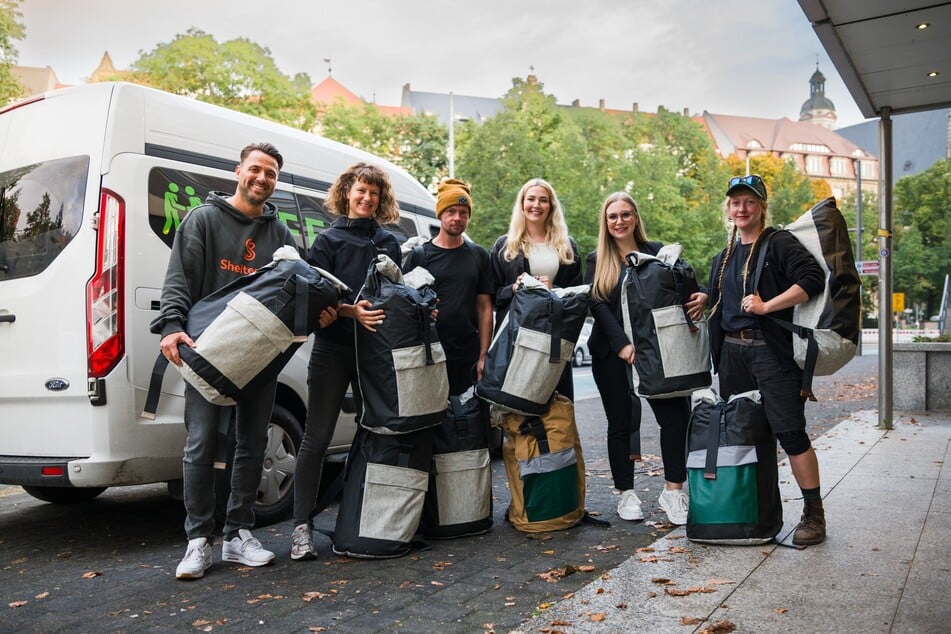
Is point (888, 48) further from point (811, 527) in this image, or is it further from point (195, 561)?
point (195, 561)

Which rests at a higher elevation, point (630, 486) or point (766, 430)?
point (766, 430)

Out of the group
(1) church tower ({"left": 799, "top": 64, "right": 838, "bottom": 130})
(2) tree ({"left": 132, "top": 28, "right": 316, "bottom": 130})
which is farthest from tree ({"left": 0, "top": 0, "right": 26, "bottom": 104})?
(1) church tower ({"left": 799, "top": 64, "right": 838, "bottom": 130})

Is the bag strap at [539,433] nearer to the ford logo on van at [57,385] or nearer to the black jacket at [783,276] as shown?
the black jacket at [783,276]

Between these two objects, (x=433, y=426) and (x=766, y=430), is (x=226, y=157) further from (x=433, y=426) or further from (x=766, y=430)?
(x=766, y=430)

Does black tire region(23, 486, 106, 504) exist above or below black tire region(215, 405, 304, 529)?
below

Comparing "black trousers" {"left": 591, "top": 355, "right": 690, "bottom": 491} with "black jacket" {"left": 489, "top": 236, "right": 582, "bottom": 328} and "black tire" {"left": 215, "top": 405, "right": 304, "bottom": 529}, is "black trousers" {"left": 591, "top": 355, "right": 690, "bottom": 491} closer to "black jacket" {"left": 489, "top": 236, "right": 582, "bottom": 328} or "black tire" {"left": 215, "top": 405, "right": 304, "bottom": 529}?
"black jacket" {"left": 489, "top": 236, "right": 582, "bottom": 328}

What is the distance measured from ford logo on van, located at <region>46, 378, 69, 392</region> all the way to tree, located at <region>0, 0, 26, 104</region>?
2044 centimetres

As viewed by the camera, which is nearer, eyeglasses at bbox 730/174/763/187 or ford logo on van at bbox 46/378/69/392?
ford logo on van at bbox 46/378/69/392

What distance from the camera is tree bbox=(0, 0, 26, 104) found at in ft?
70.7

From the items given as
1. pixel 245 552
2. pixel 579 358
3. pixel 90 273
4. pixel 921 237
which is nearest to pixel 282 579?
pixel 245 552

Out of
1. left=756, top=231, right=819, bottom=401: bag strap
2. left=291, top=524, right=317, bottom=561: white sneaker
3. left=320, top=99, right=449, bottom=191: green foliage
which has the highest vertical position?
left=320, top=99, right=449, bottom=191: green foliage

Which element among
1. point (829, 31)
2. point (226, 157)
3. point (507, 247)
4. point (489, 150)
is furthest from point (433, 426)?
point (489, 150)

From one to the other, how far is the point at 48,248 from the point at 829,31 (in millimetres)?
6011

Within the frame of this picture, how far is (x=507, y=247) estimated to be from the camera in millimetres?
5125
